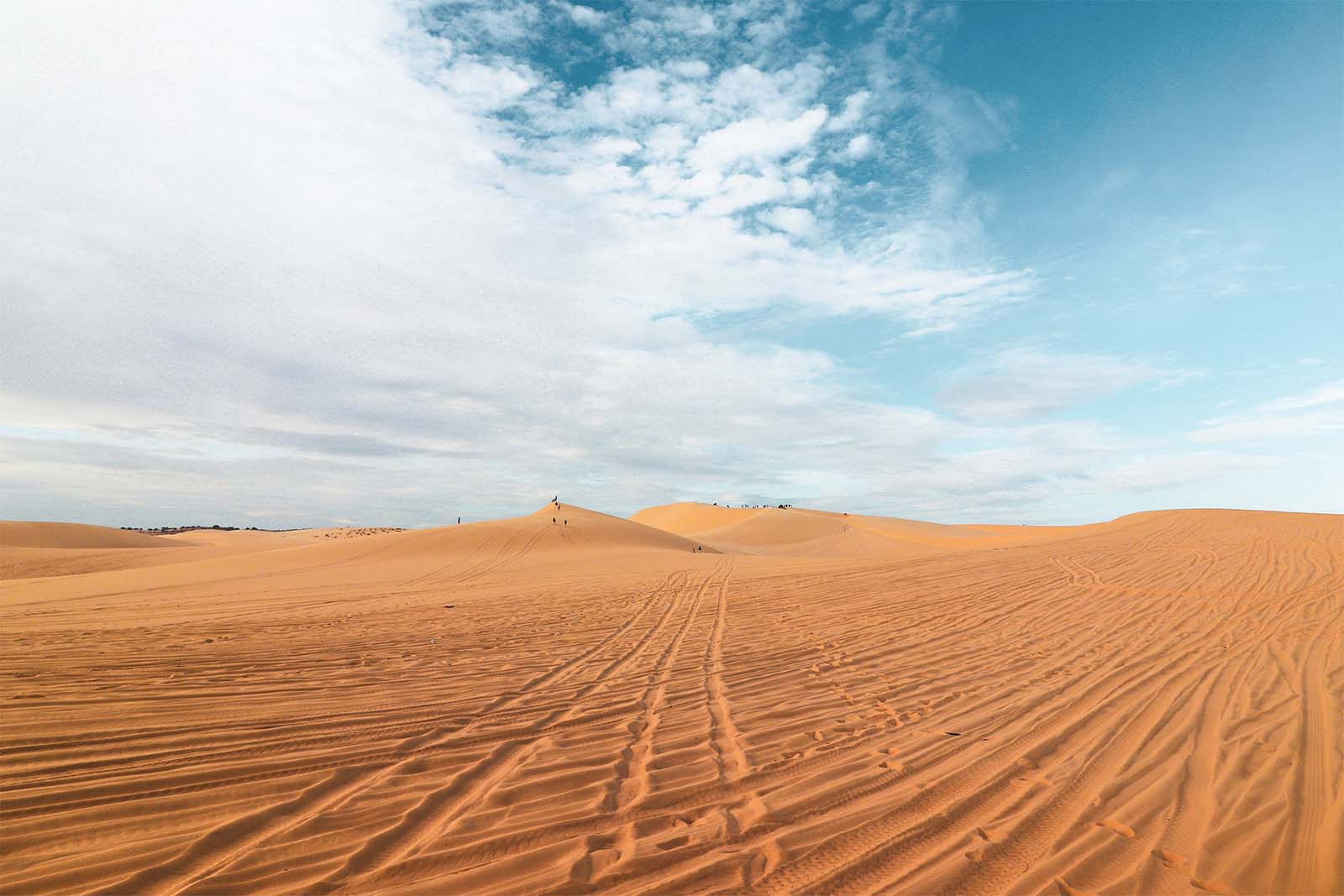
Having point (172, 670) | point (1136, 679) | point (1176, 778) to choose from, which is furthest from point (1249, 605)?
point (172, 670)

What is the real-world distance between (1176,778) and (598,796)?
3936 millimetres

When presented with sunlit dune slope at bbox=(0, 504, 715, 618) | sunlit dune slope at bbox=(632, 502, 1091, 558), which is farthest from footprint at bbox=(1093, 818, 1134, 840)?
sunlit dune slope at bbox=(632, 502, 1091, 558)

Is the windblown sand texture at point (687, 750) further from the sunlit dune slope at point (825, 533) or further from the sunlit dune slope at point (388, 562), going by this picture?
the sunlit dune slope at point (825, 533)

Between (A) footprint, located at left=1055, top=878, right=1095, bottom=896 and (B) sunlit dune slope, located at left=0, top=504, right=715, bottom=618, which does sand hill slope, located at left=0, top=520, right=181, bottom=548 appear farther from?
(A) footprint, located at left=1055, top=878, right=1095, bottom=896

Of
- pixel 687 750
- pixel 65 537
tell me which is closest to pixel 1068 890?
pixel 687 750

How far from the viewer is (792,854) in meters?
3.40

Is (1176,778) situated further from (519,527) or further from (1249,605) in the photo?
(519,527)

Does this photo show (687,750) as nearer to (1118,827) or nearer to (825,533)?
(1118,827)

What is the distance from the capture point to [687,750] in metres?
4.82

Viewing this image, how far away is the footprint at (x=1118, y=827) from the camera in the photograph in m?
3.66

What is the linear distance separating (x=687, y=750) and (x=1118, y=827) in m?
2.70

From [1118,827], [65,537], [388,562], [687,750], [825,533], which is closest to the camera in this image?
[1118,827]

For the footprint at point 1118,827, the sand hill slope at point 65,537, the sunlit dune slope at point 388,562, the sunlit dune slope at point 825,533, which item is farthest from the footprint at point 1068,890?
the sand hill slope at point 65,537

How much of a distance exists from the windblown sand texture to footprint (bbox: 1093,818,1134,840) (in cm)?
2
